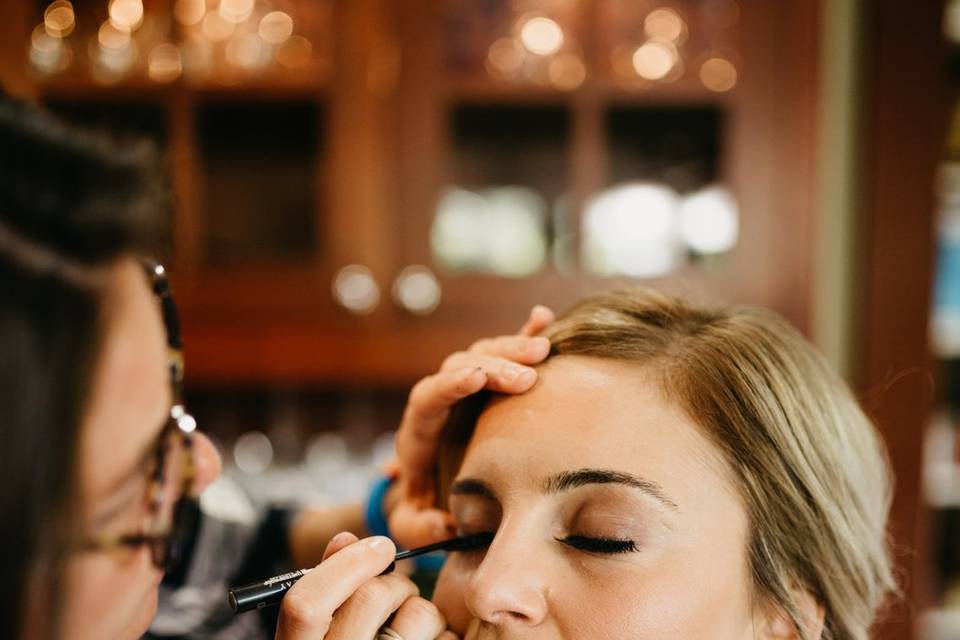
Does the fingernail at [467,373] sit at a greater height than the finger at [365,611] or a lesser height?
greater

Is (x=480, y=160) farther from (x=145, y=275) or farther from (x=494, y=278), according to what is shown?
(x=145, y=275)

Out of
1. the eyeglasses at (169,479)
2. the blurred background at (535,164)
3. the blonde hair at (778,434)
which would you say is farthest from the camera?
the blurred background at (535,164)

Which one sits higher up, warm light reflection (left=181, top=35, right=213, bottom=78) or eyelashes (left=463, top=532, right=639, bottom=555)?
warm light reflection (left=181, top=35, right=213, bottom=78)

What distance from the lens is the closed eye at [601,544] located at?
84cm

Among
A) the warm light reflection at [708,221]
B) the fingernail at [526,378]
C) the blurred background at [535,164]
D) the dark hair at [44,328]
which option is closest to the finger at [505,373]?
the fingernail at [526,378]

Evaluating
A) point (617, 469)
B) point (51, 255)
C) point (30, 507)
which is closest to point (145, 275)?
point (51, 255)

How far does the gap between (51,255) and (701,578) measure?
70 centimetres

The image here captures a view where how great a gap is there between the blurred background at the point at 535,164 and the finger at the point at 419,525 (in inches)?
38.6

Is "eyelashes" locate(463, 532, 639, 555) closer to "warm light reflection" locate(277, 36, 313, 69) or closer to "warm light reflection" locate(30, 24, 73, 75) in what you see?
"warm light reflection" locate(277, 36, 313, 69)

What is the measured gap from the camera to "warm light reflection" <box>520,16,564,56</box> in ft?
6.91

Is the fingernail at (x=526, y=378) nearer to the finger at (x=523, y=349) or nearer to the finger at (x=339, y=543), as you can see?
the finger at (x=523, y=349)

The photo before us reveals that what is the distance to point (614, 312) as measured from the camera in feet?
3.45

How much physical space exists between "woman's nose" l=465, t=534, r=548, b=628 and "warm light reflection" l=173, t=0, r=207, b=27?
1.83 metres

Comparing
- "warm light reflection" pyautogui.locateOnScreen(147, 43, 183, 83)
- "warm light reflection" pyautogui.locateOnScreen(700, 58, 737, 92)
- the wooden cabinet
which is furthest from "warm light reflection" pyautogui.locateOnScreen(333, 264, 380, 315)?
"warm light reflection" pyautogui.locateOnScreen(700, 58, 737, 92)
